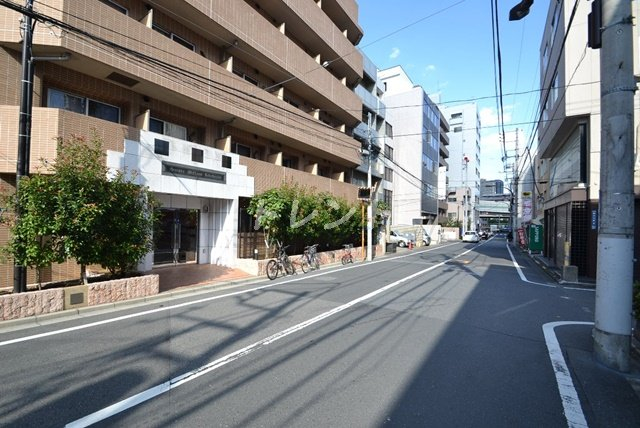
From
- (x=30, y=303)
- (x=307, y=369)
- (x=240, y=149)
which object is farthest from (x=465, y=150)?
(x=30, y=303)

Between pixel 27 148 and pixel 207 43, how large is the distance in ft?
32.7

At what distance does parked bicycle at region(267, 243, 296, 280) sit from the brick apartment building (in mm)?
2618

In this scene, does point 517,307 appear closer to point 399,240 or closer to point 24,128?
point 24,128

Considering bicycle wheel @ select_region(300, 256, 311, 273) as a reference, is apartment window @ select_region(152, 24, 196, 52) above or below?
above

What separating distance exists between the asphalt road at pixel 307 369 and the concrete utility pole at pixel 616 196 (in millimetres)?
528

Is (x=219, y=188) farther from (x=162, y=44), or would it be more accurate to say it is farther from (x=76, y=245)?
(x=76, y=245)

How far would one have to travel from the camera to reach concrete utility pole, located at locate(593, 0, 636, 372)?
466 centimetres

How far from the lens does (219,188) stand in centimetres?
1451

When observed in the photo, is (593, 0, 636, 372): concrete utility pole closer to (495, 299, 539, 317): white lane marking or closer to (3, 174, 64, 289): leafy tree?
(495, 299, 539, 317): white lane marking

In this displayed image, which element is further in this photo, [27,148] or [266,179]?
[266,179]

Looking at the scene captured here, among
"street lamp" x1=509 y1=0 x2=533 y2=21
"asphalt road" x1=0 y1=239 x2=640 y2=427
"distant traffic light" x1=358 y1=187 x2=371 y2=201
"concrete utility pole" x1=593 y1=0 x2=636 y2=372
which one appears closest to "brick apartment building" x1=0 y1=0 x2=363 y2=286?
"distant traffic light" x1=358 y1=187 x2=371 y2=201

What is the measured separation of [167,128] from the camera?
1395 cm

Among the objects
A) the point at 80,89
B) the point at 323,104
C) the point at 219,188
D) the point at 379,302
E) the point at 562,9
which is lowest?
the point at 379,302

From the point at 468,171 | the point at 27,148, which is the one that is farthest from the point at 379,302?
the point at 468,171
